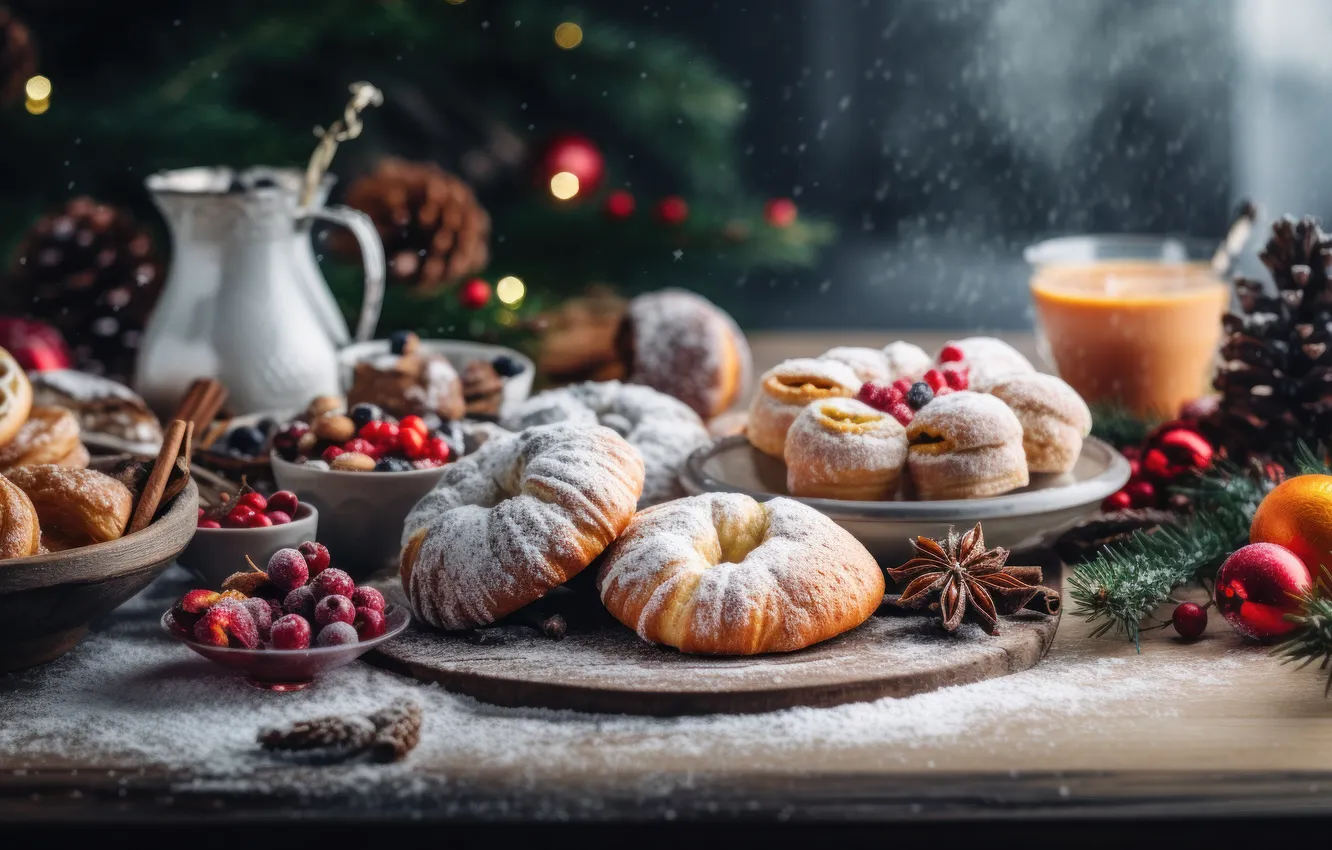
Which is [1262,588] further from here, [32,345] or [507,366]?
[32,345]

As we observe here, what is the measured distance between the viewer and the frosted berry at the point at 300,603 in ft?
4.03

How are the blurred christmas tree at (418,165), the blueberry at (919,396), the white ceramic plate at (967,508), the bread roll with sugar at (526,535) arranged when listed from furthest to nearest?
the blurred christmas tree at (418,165) → the blueberry at (919,396) → the white ceramic plate at (967,508) → the bread roll with sugar at (526,535)

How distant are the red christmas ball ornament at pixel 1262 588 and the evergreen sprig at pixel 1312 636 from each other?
0.8 inches

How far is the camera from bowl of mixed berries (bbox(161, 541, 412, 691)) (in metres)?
1.18

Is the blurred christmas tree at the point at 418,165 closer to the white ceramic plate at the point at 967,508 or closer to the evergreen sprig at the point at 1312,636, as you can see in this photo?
the white ceramic plate at the point at 967,508

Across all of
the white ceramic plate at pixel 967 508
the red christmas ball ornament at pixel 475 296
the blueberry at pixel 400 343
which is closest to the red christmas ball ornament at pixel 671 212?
the red christmas ball ornament at pixel 475 296

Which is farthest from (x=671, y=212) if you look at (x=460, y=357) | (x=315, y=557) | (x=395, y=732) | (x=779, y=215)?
(x=395, y=732)

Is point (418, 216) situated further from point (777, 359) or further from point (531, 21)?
point (777, 359)

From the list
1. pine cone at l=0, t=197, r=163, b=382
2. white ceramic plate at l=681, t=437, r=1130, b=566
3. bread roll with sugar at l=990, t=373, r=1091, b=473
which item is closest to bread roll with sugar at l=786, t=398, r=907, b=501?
white ceramic plate at l=681, t=437, r=1130, b=566

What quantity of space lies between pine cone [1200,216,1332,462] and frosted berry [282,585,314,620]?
1078mm

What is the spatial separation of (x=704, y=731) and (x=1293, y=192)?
267 cm

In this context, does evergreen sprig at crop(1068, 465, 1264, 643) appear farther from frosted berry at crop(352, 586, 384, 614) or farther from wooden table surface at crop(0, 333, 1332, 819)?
frosted berry at crop(352, 586, 384, 614)

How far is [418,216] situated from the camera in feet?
8.37

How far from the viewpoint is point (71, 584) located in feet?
3.83
